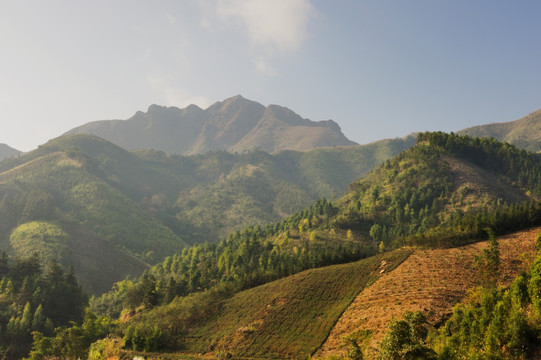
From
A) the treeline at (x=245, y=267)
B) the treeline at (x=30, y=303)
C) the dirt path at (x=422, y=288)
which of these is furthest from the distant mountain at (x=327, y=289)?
the treeline at (x=30, y=303)

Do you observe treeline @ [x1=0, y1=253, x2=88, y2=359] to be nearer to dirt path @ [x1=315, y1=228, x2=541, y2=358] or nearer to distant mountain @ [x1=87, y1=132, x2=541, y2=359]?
distant mountain @ [x1=87, y1=132, x2=541, y2=359]

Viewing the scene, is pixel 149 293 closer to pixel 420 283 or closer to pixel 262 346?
pixel 262 346

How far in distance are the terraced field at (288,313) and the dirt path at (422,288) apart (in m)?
3.93

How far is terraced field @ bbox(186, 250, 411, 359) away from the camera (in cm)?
6806

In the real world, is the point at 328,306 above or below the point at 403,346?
below

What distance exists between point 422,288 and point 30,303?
13528cm

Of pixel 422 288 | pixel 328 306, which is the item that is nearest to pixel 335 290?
pixel 328 306

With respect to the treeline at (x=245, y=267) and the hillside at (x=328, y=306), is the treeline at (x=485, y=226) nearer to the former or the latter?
the hillside at (x=328, y=306)

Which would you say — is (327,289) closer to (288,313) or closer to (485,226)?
Answer: (288,313)

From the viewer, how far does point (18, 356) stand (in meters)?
103

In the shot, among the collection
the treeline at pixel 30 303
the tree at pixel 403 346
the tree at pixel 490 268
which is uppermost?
the tree at pixel 403 346

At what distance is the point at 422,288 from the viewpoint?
68750 millimetres

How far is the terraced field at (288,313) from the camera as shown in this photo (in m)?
68.1

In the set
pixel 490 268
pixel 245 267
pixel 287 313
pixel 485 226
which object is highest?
pixel 485 226
